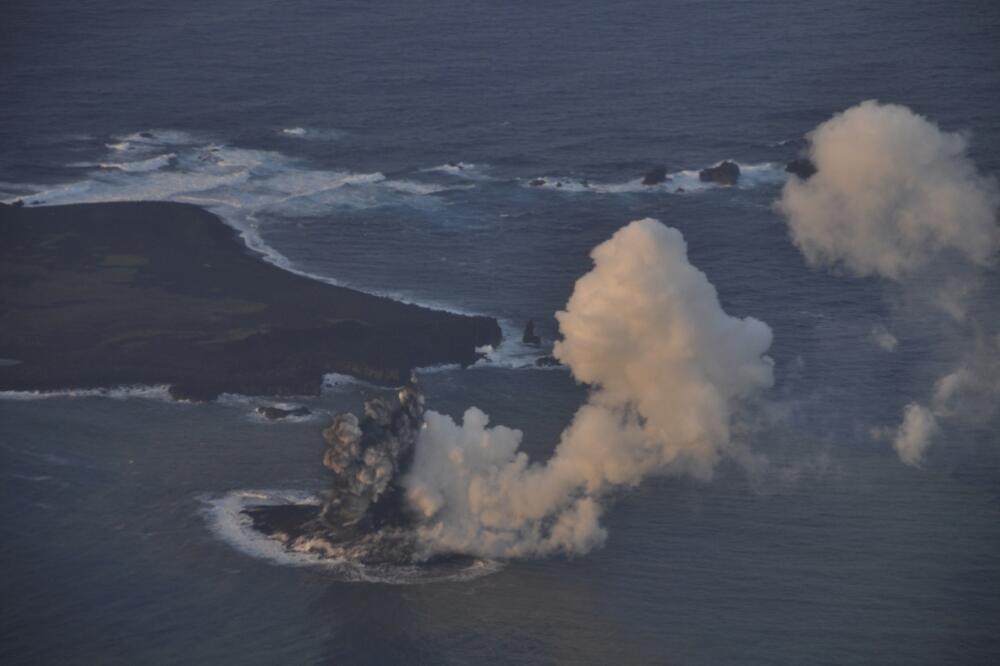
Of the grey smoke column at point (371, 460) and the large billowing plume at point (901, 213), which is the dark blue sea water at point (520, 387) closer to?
the large billowing plume at point (901, 213)

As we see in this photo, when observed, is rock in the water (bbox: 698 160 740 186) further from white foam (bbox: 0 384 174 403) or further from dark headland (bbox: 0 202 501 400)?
white foam (bbox: 0 384 174 403)

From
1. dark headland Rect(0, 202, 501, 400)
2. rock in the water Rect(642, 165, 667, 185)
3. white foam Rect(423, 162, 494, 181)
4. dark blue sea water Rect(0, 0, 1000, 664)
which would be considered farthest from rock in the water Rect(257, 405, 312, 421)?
rock in the water Rect(642, 165, 667, 185)

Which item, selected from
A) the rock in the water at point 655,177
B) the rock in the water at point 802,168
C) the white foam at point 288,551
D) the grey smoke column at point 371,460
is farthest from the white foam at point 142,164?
the grey smoke column at point 371,460

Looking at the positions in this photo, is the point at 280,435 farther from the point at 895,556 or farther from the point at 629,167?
the point at 629,167

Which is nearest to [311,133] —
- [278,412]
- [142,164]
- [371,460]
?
[142,164]

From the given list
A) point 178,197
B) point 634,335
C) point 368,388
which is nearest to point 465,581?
point 634,335

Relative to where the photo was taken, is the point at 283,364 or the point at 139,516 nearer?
the point at 139,516

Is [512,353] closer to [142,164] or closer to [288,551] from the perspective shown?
[288,551]
